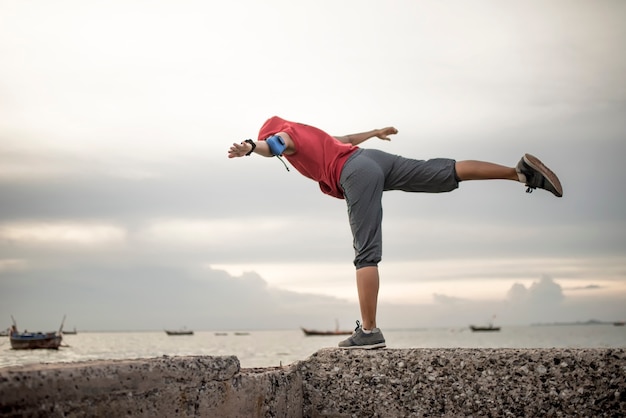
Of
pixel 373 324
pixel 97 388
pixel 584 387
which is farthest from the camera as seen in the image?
pixel 373 324

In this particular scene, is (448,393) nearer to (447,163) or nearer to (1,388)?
(447,163)

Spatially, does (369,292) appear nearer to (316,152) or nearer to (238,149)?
(316,152)

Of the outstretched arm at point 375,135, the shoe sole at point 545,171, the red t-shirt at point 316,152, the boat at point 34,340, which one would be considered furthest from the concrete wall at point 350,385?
the boat at point 34,340

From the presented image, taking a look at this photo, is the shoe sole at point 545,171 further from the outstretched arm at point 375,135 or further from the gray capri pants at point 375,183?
the outstretched arm at point 375,135

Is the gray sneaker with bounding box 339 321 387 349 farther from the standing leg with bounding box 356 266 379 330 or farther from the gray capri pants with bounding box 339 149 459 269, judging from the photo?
the gray capri pants with bounding box 339 149 459 269

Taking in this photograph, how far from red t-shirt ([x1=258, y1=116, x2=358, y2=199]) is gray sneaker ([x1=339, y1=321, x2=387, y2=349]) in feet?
3.08

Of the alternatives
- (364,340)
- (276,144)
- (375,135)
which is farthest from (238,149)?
(375,135)

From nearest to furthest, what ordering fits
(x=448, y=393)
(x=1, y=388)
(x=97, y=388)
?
(x=1, y=388)
(x=97, y=388)
(x=448, y=393)

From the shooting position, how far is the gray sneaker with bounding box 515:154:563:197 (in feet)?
12.6

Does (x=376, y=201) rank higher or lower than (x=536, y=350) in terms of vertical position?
higher

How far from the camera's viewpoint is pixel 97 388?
2.54m

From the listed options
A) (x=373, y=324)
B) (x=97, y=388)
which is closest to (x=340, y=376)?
(x=373, y=324)

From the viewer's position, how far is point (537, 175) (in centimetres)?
389

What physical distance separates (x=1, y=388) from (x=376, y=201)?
2424 mm
